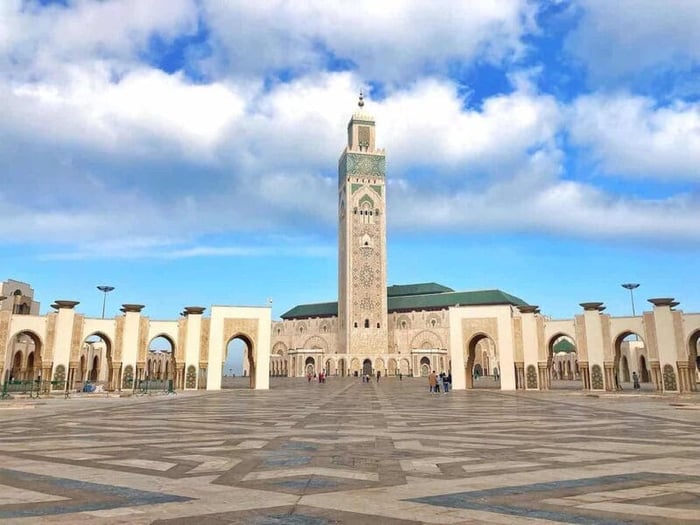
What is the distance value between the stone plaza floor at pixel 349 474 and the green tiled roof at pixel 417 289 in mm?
72738

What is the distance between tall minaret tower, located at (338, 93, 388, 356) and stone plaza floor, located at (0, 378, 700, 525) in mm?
59708

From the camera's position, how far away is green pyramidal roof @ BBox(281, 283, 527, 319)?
76.7 m

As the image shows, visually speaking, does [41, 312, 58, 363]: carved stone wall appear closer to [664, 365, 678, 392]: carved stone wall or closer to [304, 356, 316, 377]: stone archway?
[664, 365, 678, 392]: carved stone wall

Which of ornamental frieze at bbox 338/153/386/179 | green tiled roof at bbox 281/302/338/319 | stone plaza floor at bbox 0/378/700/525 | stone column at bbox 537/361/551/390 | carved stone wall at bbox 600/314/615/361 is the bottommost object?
stone plaza floor at bbox 0/378/700/525

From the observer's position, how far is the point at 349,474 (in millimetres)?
5172

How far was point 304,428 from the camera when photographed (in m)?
9.79

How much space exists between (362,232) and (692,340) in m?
48.3

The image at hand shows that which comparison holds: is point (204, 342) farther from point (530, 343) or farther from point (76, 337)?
point (530, 343)

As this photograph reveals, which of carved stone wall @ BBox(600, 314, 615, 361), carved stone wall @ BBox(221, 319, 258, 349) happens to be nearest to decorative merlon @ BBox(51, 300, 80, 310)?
carved stone wall @ BBox(221, 319, 258, 349)

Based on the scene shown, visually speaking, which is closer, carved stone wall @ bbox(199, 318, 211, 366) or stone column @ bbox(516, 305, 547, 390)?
stone column @ bbox(516, 305, 547, 390)

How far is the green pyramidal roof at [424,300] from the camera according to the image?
76.7 metres

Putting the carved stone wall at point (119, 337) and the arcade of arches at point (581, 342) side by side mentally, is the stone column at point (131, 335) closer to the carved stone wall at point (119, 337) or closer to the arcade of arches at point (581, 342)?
the carved stone wall at point (119, 337)

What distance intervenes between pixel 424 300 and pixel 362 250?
14079 millimetres

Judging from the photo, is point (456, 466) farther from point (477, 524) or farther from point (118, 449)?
point (118, 449)
